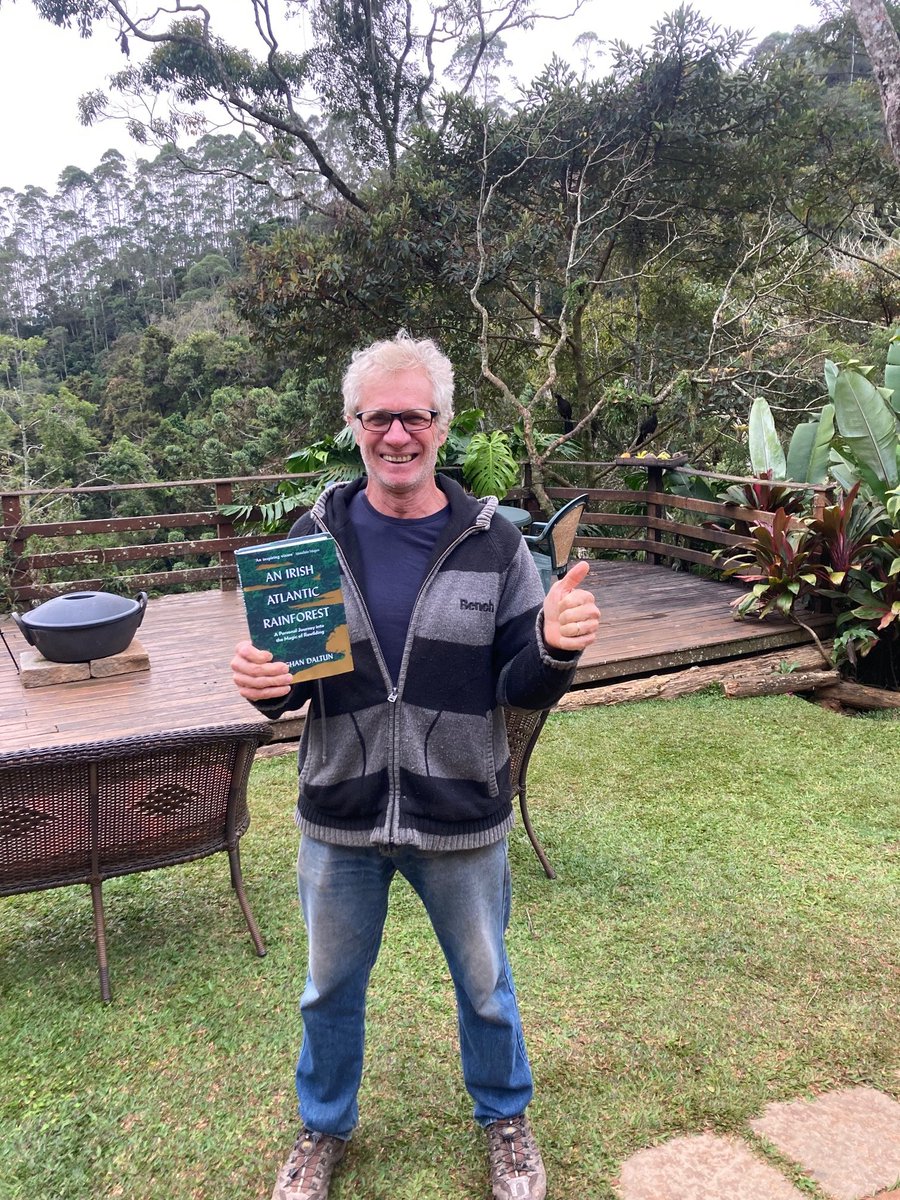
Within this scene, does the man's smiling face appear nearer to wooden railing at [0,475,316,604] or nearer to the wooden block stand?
the wooden block stand

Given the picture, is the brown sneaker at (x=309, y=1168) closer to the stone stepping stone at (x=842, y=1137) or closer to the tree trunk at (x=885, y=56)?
the stone stepping stone at (x=842, y=1137)

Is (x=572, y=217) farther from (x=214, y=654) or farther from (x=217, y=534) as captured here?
(x=214, y=654)

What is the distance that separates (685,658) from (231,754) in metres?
3.53

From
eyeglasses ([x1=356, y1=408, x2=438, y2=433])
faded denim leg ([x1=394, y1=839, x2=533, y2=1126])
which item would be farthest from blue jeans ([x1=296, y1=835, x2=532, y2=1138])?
eyeglasses ([x1=356, y1=408, x2=438, y2=433])

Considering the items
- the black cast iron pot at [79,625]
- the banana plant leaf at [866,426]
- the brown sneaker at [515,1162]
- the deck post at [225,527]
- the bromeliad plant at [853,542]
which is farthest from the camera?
the deck post at [225,527]

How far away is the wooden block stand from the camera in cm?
462

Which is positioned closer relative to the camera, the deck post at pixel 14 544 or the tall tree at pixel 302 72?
the deck post at pixel 14 544

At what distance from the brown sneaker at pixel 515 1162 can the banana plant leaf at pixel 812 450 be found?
525 cm

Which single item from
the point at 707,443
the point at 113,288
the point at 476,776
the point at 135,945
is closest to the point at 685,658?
the point at 135,945

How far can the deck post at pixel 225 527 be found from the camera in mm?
6941

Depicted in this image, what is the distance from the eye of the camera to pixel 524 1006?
2.26 m

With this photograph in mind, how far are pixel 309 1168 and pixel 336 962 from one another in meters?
0.45

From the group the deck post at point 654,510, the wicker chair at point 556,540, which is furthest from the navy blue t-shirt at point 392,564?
the deck post at point 654,510

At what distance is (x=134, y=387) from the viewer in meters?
28.8
